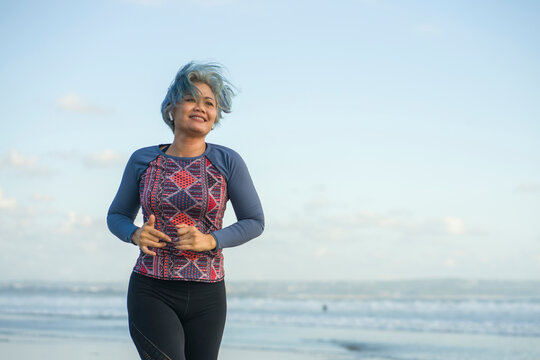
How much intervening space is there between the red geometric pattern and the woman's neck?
5 cm

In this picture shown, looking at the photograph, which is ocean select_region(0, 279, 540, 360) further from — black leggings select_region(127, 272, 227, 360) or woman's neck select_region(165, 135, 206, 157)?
woman's neck select_region(165, 135, 206, 157)

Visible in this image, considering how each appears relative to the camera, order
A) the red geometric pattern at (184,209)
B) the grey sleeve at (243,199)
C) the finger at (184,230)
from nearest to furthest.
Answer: the finger at (184,230) < the red geometric pattern at (184,209) < the grey sleeve at (243,199)

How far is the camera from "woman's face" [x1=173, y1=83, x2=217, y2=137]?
8.17 feet

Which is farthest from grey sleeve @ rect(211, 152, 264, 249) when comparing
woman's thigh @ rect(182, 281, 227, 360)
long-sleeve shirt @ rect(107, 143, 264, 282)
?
woman's thigh @ rect(182, 281, 227, 360)

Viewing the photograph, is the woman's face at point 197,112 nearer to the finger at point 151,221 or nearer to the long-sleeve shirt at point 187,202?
the long-sleeve shirt at point 187,202

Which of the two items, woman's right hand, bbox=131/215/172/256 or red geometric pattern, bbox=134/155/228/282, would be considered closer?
woman's right hand, bbox=131/215/172/256

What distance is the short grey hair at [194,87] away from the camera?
2.48 metres

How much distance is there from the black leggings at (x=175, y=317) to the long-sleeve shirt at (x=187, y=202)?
42 millimetres

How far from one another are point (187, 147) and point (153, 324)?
2.23 ft

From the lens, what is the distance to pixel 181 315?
2.42 meters

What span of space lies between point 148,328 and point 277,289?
875 inches

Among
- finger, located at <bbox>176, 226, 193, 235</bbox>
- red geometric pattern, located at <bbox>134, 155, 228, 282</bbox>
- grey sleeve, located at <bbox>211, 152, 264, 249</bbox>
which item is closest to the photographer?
finger, located at <bbox>176, 226, 193, 235</bbox>

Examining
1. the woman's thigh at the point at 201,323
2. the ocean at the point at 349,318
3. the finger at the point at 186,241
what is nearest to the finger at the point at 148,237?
the finger at the point at 186,241

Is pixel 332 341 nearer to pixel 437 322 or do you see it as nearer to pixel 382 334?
pixel 382 334
